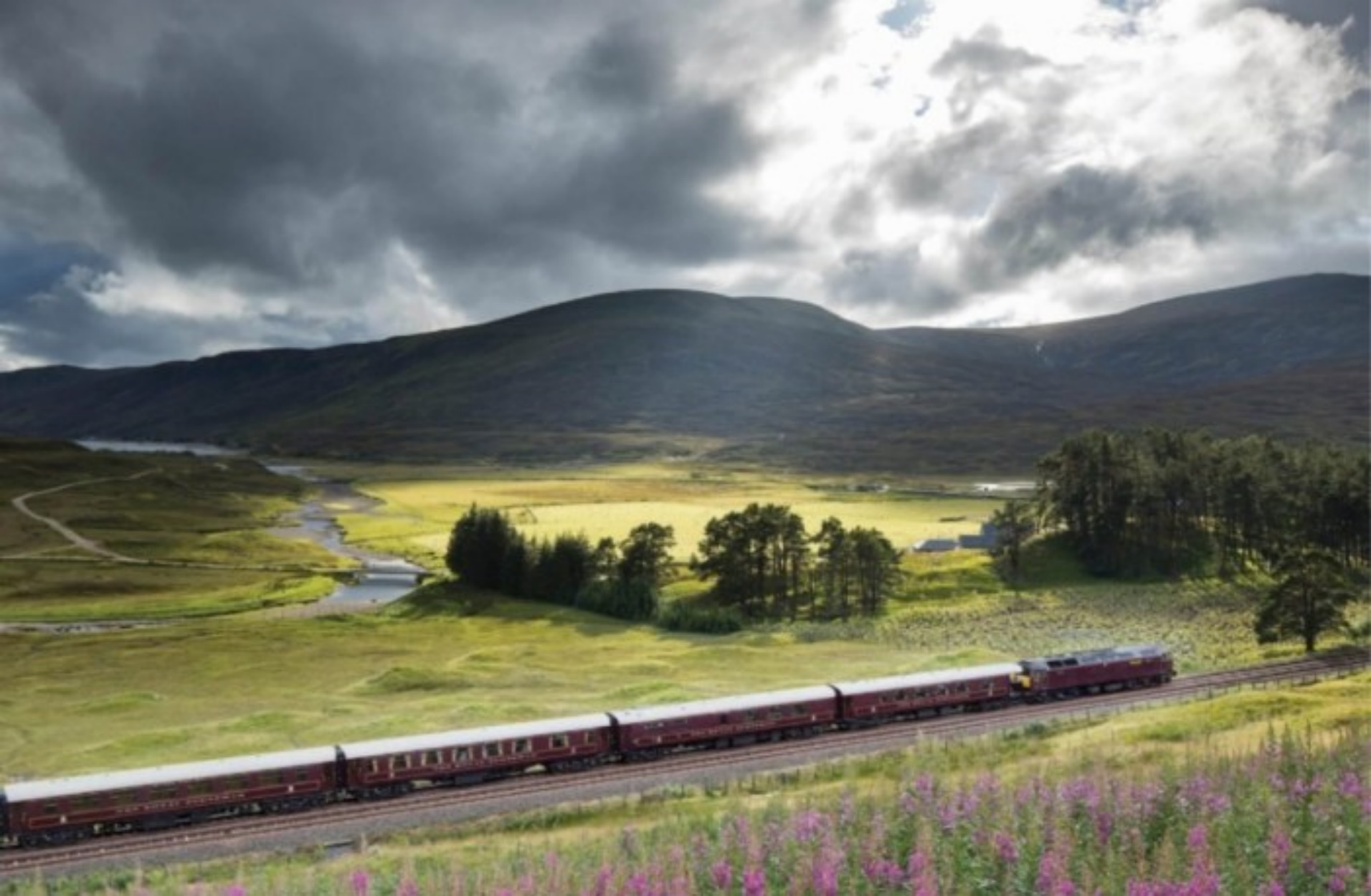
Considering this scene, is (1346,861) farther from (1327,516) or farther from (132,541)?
(132,541)

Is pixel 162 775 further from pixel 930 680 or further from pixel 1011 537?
pixel 1011 537

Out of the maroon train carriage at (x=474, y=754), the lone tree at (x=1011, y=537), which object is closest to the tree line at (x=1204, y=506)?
the lone tree at (x=1011, y=537)

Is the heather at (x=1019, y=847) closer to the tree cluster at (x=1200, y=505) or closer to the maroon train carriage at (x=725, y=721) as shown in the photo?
the maroon train carriage at (x=725, y=721)

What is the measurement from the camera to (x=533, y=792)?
5231 cm

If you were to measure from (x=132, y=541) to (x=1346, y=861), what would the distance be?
206 m

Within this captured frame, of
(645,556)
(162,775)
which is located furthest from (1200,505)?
(162,775)

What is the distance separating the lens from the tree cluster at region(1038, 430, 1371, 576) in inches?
4916

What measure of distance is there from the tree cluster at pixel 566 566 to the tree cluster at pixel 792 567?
23.7 feet

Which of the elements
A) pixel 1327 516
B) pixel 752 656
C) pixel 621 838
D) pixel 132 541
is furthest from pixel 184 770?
pixel 132 541

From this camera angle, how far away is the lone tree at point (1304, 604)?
268 ft

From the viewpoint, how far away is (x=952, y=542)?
5891 inches

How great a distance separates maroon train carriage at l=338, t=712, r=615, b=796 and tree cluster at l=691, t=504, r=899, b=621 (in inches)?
2533

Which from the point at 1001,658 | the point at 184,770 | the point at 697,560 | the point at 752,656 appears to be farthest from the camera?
the point at 697,560


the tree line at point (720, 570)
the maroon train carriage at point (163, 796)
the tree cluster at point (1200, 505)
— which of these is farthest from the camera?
the tree cluster at point (1200, 505)
